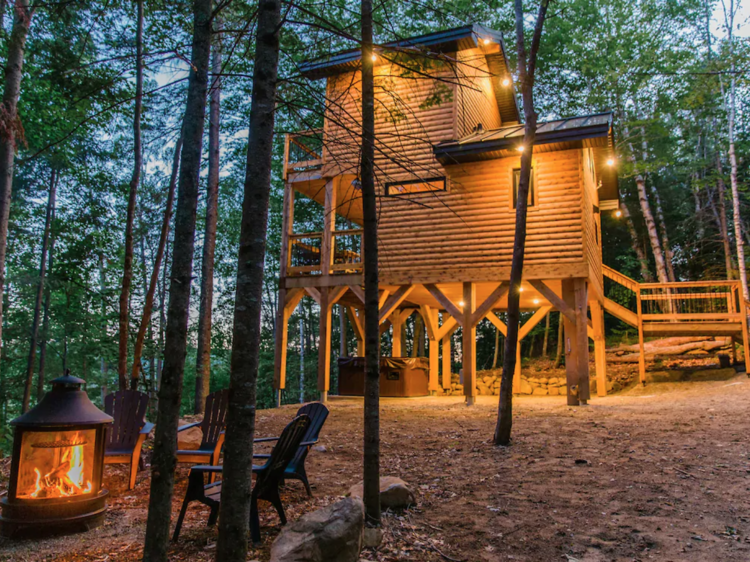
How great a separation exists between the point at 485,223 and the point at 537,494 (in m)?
8.21

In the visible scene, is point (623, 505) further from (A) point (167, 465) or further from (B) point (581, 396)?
(B) point (581, 396)

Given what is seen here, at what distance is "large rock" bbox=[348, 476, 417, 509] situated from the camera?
4.36 meters

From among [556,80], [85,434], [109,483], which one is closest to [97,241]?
[109,483]

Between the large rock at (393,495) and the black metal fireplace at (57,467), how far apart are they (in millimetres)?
2057

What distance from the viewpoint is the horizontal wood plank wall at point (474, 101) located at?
13.1 metres

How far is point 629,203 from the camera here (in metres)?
22.8

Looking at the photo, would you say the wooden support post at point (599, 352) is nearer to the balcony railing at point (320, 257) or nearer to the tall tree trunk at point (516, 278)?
the balcony railing at point (320, 257)

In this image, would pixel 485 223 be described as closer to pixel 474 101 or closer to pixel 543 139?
pixel 543 139

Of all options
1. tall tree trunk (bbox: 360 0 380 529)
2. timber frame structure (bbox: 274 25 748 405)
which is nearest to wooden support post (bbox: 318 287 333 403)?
timber frame structure (bbox: 274 25 748 405)

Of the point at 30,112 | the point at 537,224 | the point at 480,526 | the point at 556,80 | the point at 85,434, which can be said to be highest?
the point at 556,80

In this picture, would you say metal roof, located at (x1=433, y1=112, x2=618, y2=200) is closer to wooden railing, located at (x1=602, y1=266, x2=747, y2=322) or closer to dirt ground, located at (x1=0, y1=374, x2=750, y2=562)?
wooden railing, located at (x1=602, y1=266, x2=747, y2=322)

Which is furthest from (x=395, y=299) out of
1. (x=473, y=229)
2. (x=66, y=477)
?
(x=66, y=477)

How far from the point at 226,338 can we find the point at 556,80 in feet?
72.2

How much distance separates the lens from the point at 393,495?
173 inches
